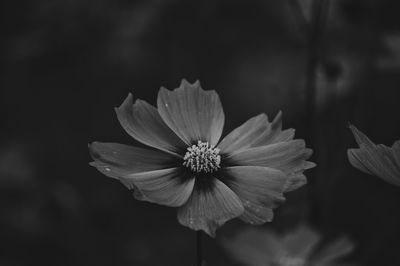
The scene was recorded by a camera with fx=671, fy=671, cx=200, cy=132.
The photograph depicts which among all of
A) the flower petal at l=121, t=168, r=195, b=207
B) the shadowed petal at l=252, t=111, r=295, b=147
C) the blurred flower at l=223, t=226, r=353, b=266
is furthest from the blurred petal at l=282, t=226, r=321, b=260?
the flower petal at l=121, t=168, r=195, b=207

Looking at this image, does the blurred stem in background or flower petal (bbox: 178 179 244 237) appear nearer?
flower petal (bbox: 178 179 244 237)

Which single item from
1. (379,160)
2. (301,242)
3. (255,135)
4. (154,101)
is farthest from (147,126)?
(154,101)

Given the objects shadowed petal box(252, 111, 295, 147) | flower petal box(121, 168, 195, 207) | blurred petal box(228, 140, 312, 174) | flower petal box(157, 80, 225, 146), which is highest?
flower petal box(157, 80, 225, 146)

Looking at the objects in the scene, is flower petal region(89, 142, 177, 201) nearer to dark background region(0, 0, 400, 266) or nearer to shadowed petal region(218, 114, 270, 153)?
shadowed petal region(218, 114, 270, 153)

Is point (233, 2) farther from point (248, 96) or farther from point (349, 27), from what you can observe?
point (349, 27)

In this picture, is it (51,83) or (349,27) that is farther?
(51,83)

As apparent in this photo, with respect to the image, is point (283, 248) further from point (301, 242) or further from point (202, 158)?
point (202, 158)

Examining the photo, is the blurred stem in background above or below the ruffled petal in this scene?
above

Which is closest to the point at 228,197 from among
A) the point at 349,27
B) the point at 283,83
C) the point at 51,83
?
the point at 349,27
